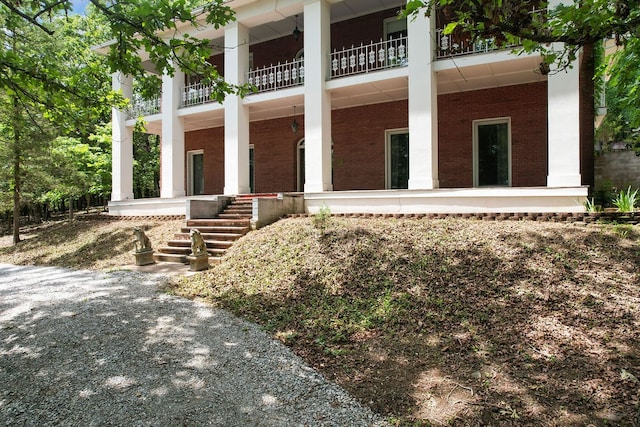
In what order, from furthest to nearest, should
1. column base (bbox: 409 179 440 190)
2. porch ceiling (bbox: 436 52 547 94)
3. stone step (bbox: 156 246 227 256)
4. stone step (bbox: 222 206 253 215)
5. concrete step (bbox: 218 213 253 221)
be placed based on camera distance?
stone step (bbox: 222 206 253 215) < concrete step (bbox: 218 213 253 221) < column base (bbox: 409 179 440 190) < porch ceiling (bbox: 436 52 547 94) < stone step (bbox: 156 246 227 256)

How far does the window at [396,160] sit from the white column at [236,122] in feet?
15.5

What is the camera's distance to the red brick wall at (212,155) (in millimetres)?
16219

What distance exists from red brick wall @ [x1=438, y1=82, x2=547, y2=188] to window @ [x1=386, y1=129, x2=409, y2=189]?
1.26m

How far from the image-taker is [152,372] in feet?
11.8

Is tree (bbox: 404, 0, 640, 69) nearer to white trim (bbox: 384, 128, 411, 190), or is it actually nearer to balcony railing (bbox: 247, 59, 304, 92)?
balcony railing (bbox: 247, 59, 304, 92)

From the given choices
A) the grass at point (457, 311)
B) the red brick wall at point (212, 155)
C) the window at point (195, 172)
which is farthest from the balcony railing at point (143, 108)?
the grass at point (457, 311)

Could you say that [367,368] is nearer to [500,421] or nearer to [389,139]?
[500,421]

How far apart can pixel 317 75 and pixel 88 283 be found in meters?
7.54

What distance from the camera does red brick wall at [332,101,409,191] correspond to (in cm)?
1281

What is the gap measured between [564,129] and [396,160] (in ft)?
17.8

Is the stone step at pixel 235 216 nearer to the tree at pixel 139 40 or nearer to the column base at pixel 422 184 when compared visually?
the column base at pixel 422 184

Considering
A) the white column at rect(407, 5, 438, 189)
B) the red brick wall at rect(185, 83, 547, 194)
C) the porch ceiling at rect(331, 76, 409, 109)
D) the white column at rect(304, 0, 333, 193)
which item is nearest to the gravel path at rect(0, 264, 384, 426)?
the white column at rect(304, 0, 333, 193)

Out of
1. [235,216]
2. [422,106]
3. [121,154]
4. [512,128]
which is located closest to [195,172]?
[121,154]

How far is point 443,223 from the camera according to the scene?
7.79m
